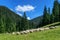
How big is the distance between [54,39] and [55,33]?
4640 mm

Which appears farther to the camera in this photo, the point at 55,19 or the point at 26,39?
the point at 55,19

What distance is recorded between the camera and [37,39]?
31953 mm

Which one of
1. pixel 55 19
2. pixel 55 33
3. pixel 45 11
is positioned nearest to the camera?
pixel 55 33

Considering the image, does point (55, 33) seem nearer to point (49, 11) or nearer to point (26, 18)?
point (26, 18)

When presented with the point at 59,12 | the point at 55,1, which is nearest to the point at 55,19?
the point at 59,12

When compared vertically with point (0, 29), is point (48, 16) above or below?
above

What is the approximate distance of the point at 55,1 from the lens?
148625mm

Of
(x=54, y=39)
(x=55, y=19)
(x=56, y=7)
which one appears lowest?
(x=54, y=39)

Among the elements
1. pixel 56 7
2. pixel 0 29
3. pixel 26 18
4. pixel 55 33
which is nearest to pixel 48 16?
pixel 56 7

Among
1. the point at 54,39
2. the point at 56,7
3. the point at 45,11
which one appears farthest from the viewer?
the point at 45,11

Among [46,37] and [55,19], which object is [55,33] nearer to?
[46,37]

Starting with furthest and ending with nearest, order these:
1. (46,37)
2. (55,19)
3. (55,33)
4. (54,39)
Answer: (55,19)
(55,33)
(46,37)
(54,39)

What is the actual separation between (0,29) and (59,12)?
52851 millimetres

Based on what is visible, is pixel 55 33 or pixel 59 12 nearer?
pixel 55 33
